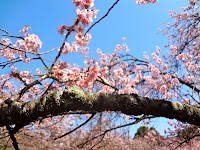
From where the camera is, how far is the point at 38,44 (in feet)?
9.75

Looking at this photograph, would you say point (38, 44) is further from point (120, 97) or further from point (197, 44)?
point (197, 44)

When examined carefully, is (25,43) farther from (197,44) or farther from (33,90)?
(197,44)

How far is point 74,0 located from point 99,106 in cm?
173

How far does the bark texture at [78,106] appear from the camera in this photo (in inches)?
51.8

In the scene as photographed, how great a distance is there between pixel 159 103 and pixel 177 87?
470 centimetres

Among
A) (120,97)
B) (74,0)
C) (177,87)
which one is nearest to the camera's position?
(120,97)

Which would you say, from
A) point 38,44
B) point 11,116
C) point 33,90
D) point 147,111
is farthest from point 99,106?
point 33,90

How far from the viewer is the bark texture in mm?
1316

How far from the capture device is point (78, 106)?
4.40ft

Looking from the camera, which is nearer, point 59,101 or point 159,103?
point 59,101

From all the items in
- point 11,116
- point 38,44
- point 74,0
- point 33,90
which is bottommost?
point 11,116

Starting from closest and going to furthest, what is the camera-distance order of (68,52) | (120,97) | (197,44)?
(120,97) → (68,52) → (197,44)

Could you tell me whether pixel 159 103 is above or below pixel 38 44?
below

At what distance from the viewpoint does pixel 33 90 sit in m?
4.75
